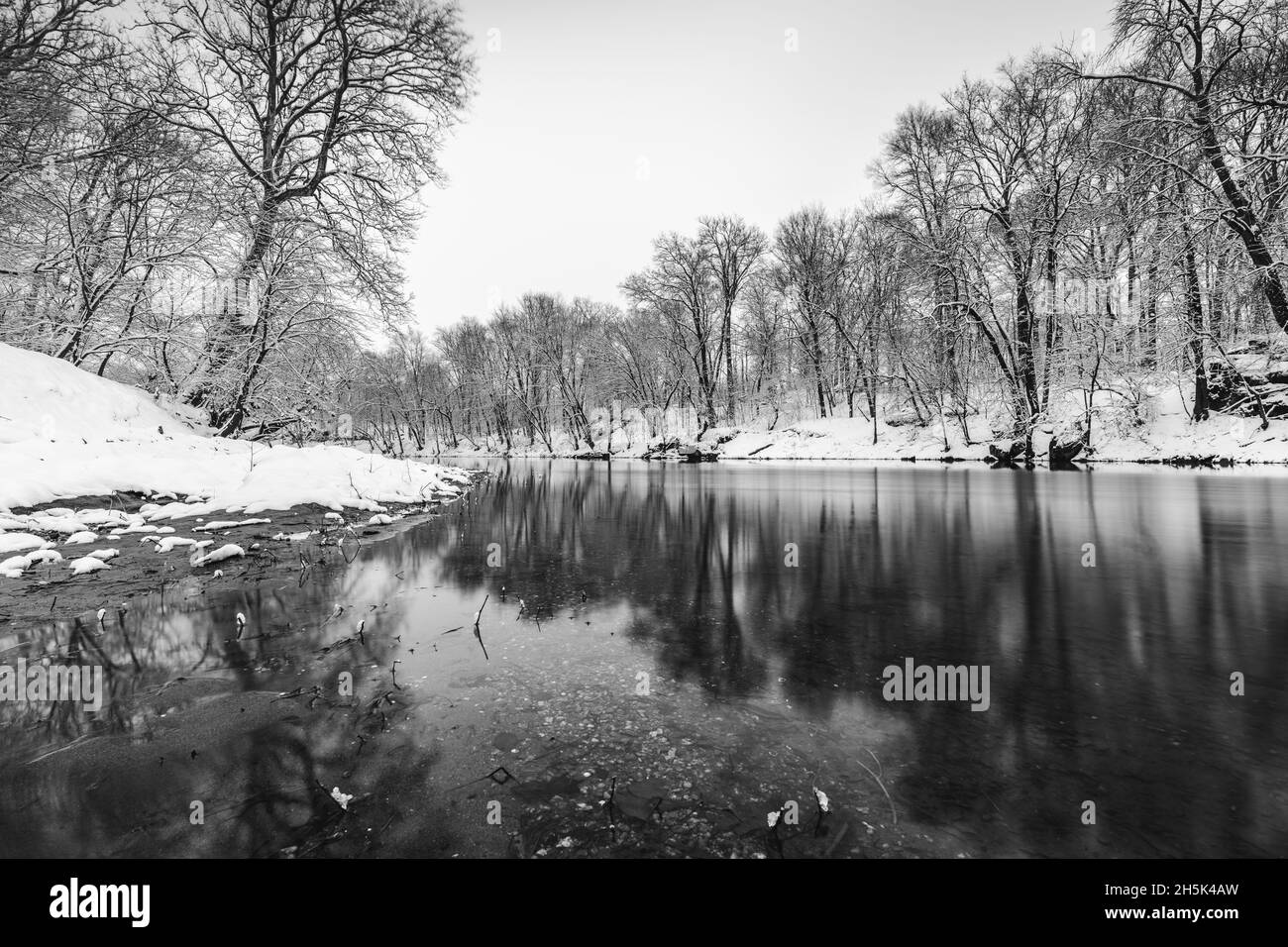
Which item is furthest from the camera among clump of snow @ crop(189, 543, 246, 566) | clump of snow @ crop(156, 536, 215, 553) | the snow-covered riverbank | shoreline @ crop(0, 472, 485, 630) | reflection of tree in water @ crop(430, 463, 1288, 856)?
the snow-covered riverbank

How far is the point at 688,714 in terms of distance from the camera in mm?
3266

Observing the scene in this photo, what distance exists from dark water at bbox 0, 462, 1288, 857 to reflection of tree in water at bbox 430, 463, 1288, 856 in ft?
0.09

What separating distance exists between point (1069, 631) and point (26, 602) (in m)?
9.47

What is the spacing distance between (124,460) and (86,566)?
430cm

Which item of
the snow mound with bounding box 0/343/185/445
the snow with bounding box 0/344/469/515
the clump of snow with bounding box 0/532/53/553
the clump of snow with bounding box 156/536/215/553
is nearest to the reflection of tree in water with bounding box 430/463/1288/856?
the clump of snow with bounding box 156/536/215/553

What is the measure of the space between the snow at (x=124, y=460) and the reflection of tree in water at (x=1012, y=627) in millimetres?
3593

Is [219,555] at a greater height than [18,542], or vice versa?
[18,542]

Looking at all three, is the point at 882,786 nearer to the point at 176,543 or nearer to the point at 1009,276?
the point at 176,543

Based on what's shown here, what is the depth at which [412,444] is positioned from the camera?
77.8m

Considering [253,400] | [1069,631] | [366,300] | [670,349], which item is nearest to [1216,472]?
[1069,631]

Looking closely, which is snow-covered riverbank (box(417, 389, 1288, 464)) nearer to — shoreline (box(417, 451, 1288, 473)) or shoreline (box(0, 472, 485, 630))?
shoreline (box(417, 451, 1288, 473))

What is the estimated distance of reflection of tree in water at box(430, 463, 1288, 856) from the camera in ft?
7.98

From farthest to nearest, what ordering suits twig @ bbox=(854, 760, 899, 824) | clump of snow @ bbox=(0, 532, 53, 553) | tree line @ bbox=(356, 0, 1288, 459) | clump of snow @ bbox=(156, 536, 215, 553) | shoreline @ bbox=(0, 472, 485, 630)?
tree line @ bbox=(356, 0, 1288, 459), clump of snow @ bbox=(156, 536, 215, 553), clump of snow @ bbox=(0, 532, 53, 553), shoreline @ bbox=(0, 472, 485, 630), twig @ bbox=(854, 760, 899, 824)

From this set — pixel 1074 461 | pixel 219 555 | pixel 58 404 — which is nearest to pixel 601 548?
pixel 219 555
